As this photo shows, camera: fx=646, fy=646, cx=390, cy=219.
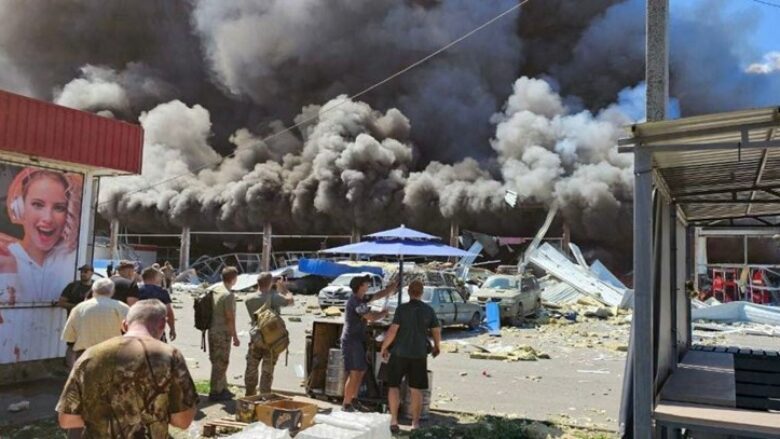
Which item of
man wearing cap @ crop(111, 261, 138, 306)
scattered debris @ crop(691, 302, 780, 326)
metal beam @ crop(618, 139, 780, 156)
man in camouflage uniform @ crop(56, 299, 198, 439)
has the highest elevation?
metal beam @ crop(618, 139, 780, 156)

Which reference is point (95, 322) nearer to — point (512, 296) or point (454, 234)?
point (512, 296)

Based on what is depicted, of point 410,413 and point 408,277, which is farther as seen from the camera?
point 408,277

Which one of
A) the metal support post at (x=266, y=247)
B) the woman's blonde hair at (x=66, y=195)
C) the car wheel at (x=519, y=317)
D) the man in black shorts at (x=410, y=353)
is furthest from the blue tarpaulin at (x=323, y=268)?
the man in black shorts at (x=410, y=353)

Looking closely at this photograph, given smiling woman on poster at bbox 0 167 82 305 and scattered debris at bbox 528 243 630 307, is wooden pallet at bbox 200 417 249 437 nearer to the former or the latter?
smiling woman on poster at bbox 0 167 82 305

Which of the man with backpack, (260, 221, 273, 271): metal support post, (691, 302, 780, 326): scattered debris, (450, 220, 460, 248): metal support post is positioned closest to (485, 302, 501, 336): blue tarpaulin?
(691, 302, 780, 326): scattered debris

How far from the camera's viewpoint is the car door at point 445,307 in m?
15.7

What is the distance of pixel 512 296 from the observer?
1819 centimetres

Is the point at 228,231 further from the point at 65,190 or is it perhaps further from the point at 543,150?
the point at 65,190

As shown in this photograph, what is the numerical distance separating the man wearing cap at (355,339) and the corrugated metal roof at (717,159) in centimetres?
321

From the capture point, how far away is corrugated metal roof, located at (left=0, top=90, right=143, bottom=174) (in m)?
7.55

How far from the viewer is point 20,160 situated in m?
8.08

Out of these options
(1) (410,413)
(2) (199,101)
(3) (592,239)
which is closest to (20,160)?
(1) (410,413)

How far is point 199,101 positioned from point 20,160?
150 ft

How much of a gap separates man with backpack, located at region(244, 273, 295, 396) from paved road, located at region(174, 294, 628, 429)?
1.34 m
